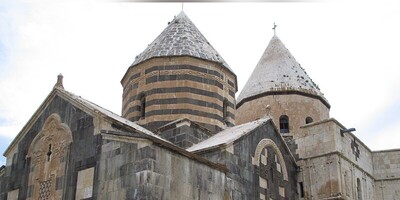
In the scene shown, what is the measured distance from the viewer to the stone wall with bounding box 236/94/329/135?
A: 20.1 metres

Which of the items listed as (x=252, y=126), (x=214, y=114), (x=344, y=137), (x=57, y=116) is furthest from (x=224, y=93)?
(x=57, y=116)

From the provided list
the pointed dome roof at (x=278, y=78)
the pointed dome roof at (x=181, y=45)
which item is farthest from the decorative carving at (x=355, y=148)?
the pointed dome roof at (x=181, y=45)

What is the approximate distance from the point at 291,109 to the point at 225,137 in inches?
244

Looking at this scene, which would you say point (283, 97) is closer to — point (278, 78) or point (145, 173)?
point (278, 78)

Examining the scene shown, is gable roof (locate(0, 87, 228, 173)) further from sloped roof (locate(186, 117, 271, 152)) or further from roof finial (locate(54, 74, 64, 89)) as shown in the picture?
sloped roof (locate(186, 117, 271, 152))

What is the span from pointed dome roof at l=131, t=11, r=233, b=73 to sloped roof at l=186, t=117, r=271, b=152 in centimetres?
321

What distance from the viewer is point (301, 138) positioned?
17953mm

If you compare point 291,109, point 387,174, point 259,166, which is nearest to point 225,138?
point 259,166

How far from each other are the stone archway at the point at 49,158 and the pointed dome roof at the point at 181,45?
205 inches

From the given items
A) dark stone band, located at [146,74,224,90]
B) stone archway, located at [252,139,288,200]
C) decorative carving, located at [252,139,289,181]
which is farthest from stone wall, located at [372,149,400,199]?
dark stone band, located at [146,74,224,90]

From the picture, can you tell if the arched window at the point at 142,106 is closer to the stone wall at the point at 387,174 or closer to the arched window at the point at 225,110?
the arched window at the point at 225,110

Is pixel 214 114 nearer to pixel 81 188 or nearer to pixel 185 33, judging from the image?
pixel 185 33

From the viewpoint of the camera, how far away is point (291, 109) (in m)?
20.3

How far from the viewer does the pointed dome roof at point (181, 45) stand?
58.9ft
